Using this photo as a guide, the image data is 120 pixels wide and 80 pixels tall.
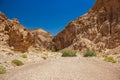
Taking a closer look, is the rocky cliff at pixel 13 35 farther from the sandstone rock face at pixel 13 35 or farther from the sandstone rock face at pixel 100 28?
the sandstone rock face at pixel 100 28

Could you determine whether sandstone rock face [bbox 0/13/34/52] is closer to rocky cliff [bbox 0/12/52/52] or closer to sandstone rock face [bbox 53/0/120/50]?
rocky cliff [bbox 0/12/52/52]

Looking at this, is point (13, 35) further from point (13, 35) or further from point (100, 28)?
point (100, 28)

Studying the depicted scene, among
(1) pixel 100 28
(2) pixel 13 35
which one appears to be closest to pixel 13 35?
(2) pixel 13 35

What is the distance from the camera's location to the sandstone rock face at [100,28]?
47250 mm

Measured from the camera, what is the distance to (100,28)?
5156 centimetres

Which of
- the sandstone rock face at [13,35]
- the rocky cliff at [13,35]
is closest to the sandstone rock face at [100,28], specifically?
the rocky cliff at [13,35]

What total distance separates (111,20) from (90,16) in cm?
761

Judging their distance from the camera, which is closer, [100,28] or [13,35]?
[13,35]

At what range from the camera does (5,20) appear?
31.0m

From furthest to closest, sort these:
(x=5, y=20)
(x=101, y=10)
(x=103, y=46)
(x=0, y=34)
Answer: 1. (x=101, y=10)
2. (x=103, y=46)
3. (x=5, y=20)
4. (x=0, y=34)

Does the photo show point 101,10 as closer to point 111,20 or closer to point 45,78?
point 111,20

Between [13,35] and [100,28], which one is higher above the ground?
[100,28]

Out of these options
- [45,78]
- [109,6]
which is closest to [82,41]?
[109,6]

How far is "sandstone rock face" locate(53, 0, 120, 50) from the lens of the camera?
4725cm
